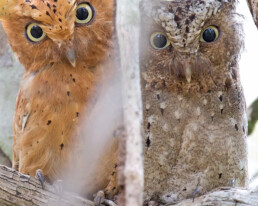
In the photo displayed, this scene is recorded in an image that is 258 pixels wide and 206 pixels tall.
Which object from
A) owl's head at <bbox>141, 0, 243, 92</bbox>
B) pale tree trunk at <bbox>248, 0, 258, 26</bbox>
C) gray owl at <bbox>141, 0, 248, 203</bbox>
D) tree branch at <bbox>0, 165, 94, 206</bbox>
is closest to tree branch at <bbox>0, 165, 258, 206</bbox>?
tree branch at <bbox>0, 165, 94, 206</bbox>

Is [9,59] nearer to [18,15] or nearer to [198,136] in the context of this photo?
[18,15]

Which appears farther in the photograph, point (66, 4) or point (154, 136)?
point (154, 136)

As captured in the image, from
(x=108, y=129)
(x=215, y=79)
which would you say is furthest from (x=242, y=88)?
(x=108, y=129)

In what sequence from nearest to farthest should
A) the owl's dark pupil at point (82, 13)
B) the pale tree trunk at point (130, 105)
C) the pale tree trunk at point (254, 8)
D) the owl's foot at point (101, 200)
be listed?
the pale tree trunk at point (130, 105) < the pale tree trunk at point (254, 8) < the owl's dark pupil at point (82, 13) < the owl's foot at point (101, 200)

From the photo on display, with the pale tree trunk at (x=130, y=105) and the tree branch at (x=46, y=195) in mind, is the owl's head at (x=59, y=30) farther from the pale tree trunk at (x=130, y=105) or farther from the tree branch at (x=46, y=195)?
the pale tree trunk at (x=130, y=105)

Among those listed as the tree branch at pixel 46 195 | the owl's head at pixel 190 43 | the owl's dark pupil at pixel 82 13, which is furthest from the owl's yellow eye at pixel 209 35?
the tree branch at pixel 46 195

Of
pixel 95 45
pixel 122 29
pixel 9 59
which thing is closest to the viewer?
pixel 122 29
